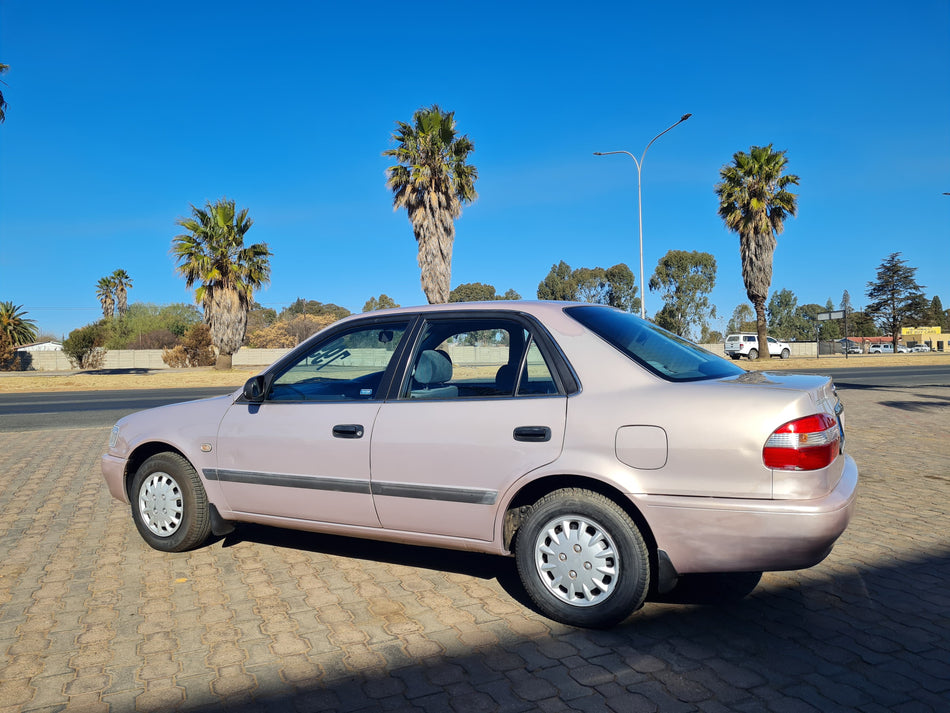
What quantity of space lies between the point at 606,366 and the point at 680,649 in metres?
1.36

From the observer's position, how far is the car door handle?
3469 mm

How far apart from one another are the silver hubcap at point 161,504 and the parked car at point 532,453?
0.01 m

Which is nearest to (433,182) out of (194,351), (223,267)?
(223,267)

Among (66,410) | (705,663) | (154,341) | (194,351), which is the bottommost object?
(705,663)

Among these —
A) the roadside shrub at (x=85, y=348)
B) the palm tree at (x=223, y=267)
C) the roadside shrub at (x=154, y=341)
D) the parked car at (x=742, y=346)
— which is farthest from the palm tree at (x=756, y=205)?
the roadside shrub at (x=154, y=341)

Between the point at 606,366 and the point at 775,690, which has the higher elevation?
the point at 606,366

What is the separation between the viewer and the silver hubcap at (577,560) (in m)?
3.37

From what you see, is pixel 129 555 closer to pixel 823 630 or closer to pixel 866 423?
pixel 823 630

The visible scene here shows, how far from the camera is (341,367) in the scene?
14.7ft

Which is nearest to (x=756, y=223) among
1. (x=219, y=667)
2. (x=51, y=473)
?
(x=51, y=473)

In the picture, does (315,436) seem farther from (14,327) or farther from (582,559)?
(14,327)

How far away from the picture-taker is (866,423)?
441 inches

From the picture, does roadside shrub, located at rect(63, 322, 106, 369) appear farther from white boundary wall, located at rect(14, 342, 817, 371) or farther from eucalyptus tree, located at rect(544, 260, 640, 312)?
eucalyptus tree, located at rect(544, 260, 640, 312)

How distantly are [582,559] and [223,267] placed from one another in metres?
33.7
